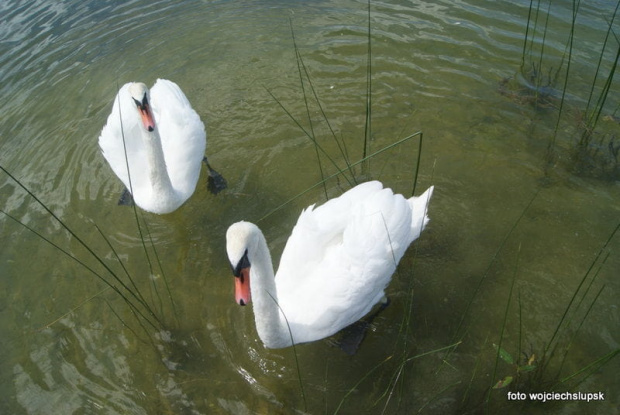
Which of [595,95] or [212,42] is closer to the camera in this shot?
[595,95]

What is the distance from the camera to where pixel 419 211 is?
3.90 metres

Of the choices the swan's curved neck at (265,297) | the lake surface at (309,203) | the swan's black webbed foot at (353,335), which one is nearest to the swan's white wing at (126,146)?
the lake surface at (309,203)

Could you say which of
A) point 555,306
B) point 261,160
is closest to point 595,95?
point 555,306

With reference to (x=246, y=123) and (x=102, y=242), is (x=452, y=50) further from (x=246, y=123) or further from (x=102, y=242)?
(x=102, y=242)

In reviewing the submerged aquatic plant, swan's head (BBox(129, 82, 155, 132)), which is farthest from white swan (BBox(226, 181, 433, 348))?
the submerged aquatic plant

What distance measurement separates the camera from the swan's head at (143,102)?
398 cm

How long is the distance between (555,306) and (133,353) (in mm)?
3436

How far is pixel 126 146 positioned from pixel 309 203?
6.34ft

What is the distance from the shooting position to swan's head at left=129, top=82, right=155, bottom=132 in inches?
157

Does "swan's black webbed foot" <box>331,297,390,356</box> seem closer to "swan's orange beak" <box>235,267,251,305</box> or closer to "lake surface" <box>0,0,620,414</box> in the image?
"lake surface" <box>0,0,620,414</box>

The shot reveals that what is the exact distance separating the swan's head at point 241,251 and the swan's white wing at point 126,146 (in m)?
2.19

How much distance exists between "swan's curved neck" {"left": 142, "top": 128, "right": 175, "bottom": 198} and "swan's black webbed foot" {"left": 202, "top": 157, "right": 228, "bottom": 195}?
97cm

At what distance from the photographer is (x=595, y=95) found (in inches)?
223

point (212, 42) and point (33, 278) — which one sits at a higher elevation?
point (212, 42)
